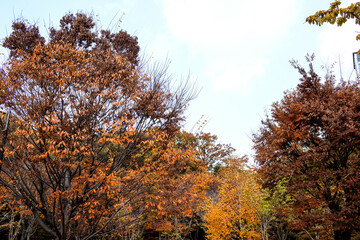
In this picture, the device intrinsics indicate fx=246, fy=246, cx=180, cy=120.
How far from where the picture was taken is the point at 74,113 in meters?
5.83

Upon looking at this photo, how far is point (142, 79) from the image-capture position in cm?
677

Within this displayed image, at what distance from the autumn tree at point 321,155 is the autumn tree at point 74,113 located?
24.8 ft

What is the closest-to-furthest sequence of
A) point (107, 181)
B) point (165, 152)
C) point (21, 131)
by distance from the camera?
point (21, 131) → point (107, 181) → point (165, 152)

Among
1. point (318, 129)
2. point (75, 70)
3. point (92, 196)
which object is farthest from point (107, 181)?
point (318, 129)

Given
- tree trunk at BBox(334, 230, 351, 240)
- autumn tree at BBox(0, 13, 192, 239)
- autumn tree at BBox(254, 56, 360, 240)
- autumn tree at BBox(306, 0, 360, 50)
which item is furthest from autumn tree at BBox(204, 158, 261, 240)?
autumn tree at BBox(306, 0, 360, 50)

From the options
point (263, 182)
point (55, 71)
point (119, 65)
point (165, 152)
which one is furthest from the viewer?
point (263, 182)

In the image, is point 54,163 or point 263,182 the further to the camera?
point 263,182

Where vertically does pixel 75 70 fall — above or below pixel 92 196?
above

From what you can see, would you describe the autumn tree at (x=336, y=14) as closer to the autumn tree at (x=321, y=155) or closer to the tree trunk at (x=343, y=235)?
the autumn tree at (x=321, y=155)

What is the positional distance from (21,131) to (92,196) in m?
2.25

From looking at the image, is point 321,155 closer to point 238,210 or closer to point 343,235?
point 343,235

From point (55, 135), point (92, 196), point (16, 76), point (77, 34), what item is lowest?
point (92, 196)

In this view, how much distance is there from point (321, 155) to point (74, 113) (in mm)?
10266

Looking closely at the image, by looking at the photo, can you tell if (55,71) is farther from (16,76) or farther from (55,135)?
(55,135)
